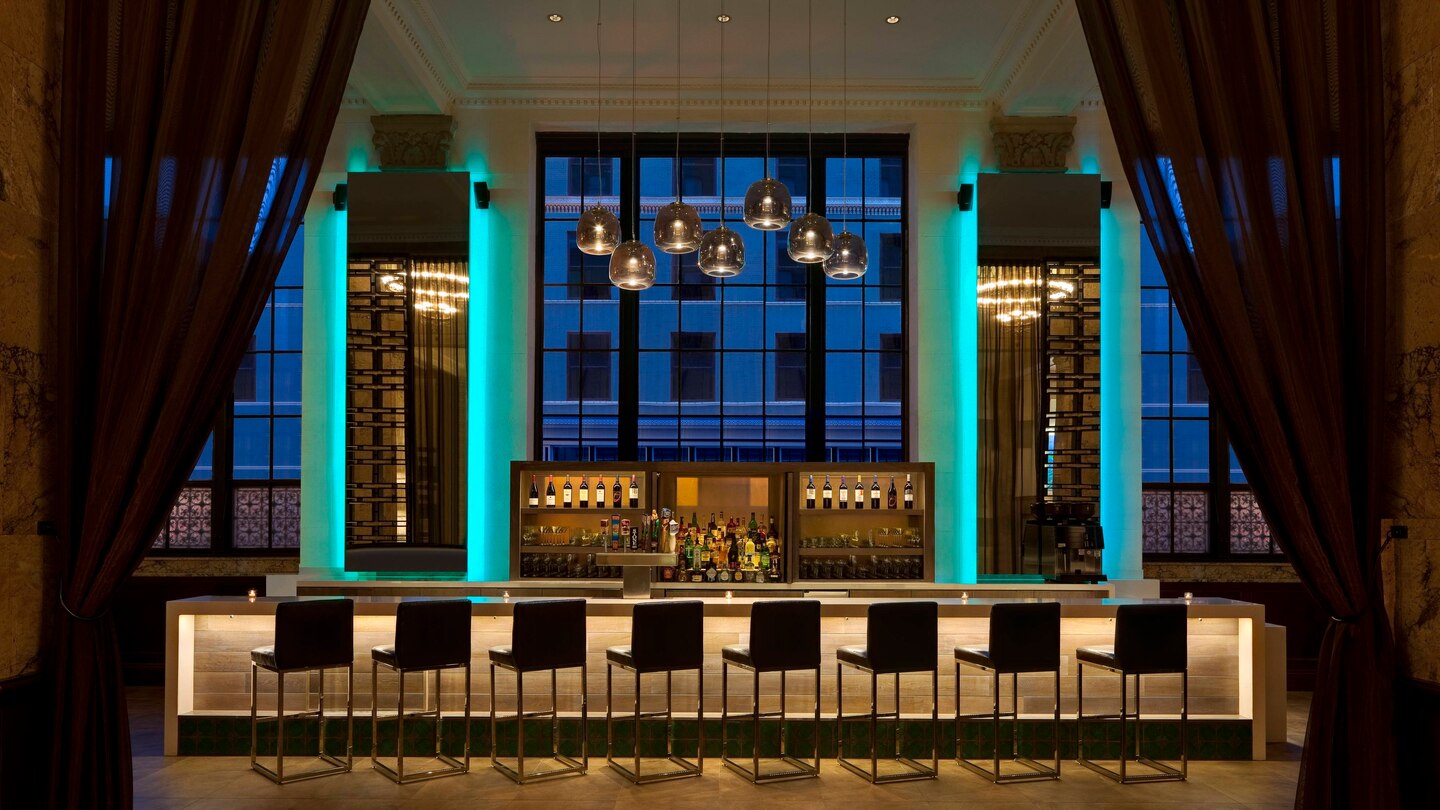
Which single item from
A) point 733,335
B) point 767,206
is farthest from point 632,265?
point 733,335

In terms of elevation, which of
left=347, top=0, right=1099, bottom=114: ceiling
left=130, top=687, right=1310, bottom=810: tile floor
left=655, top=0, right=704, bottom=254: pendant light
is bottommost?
left=130, top=687, right=1310, bottom=810: tile floor

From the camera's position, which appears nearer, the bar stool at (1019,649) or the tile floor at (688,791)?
the tile floor at (688,791)

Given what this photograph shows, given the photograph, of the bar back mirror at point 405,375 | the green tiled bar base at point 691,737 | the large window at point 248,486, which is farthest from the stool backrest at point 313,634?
the large window at point 248,486

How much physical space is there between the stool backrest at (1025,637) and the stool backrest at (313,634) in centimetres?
329

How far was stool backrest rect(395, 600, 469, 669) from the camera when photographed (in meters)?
5.71

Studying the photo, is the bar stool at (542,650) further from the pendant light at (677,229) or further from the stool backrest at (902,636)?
the pendant light at (677,229)

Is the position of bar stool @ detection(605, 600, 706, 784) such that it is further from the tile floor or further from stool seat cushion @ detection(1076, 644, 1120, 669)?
stool seat cushion @ detection(1076, 644, 1120, 669)

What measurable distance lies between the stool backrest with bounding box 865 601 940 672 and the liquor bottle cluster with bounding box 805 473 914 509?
2.75m

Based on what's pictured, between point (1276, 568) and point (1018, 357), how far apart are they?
9.24ft

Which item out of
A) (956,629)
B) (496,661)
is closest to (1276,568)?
(956,629)

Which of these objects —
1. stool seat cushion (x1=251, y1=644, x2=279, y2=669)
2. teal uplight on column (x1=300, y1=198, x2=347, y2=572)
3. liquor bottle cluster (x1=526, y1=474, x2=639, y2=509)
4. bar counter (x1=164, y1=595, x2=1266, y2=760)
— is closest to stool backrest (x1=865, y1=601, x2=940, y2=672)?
bar counter (x1=164, y1=595, x2=1266, y2=760)

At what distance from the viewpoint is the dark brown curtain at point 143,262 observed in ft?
12.8

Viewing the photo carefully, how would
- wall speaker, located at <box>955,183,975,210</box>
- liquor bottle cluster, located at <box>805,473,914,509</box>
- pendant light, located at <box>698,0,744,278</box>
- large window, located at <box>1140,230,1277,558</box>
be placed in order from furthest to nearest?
large window, located at <box>1140,230,1277,558</box> → wall speaker, located at <box>955,183,975,210</box> → liquor bottle cluster, located at <box>805,473,914,509</box> → pendant light, located at <box>698,0,744,278</box>

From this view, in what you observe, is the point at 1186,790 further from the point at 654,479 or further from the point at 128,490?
the point at 128,490
